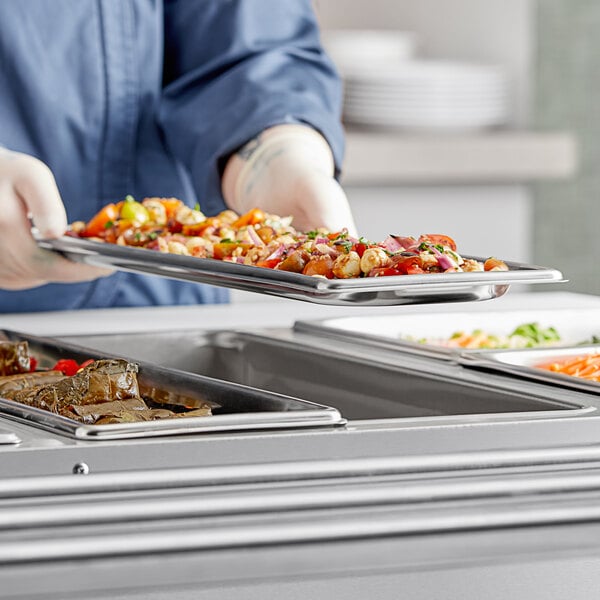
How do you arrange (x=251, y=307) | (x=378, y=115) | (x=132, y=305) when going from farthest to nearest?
(x=378, y=115) < (x=132, y=305) < (x=251, y=307)

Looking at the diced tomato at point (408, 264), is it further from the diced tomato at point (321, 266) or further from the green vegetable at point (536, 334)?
the green vegetable at point (536, 334)

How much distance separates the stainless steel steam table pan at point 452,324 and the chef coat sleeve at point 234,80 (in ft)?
1.13

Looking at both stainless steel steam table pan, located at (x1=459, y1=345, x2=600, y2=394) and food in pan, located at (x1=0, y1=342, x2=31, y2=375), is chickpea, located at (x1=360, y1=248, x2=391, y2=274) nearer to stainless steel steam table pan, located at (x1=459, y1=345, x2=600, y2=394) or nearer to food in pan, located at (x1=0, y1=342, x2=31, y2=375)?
stainless steel steam table pan, located at (x1=459, y1=345, x2=600, y2=394)

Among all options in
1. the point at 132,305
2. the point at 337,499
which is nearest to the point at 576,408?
the point at 337,499

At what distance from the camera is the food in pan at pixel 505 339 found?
1510 millimetres

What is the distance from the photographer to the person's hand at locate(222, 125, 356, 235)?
→ 5.00ft

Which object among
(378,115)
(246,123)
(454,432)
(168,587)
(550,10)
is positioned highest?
(550,10)

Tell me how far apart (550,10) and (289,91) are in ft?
6.00

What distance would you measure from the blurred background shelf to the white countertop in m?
1.10

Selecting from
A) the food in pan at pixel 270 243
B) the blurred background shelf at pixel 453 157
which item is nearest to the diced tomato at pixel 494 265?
the food in pan at pixel 270 243

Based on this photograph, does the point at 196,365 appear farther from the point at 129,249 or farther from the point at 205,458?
the point at 205,458

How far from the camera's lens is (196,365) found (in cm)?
143

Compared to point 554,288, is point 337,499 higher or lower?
lower

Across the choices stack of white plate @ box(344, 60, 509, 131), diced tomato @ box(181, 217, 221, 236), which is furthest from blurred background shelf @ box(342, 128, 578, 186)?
diced tomato @ box(181, 217, 221, 236)
